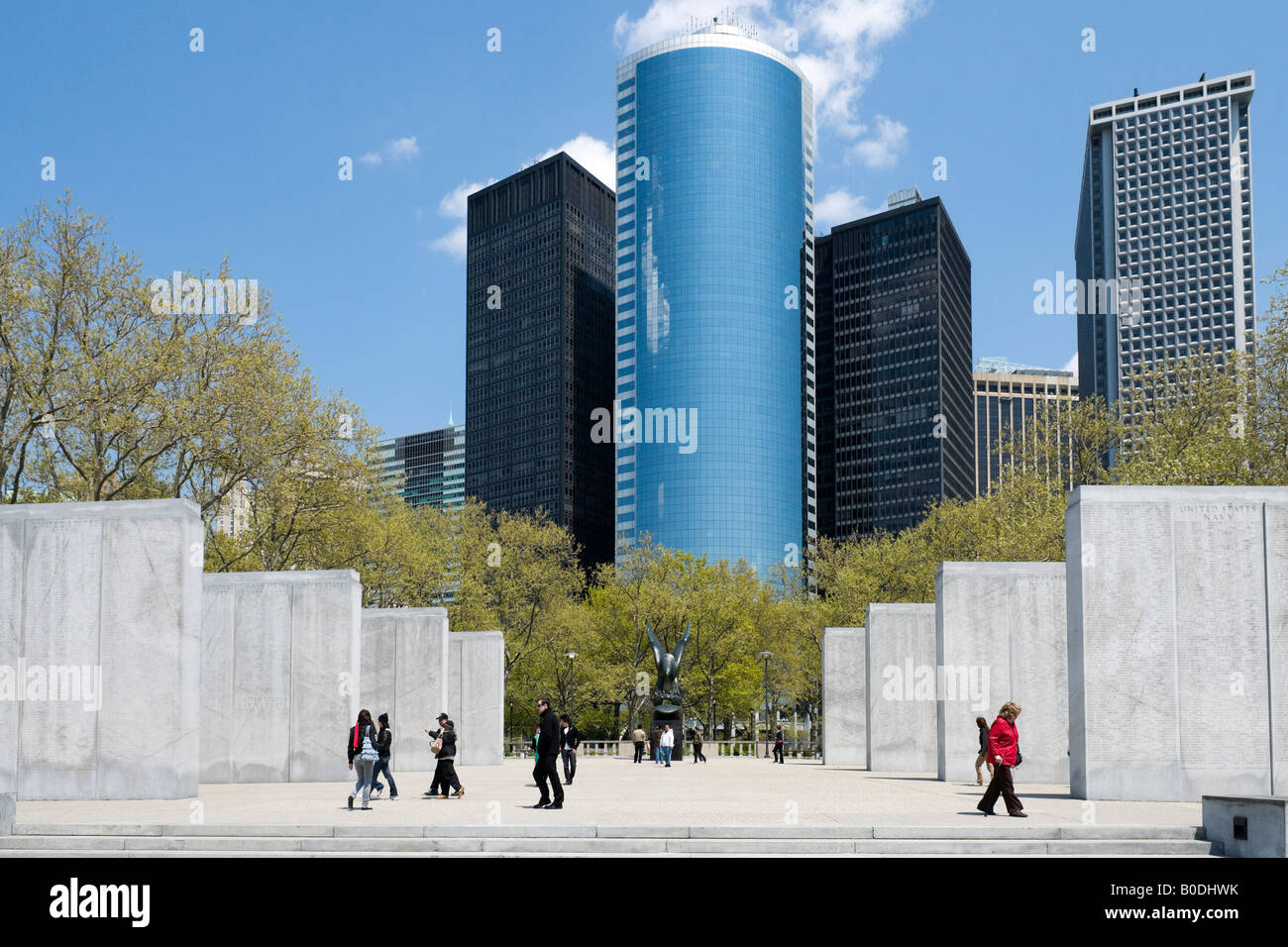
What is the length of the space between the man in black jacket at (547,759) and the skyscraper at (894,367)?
5829 inches

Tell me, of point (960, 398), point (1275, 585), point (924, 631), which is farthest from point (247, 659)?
point (960, 398)

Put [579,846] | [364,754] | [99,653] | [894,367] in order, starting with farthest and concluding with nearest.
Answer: [894,367]
[99,653]
[364,754]
[579,846]

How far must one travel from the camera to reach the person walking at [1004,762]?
1820cm

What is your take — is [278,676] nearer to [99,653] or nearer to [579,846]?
[99,653]

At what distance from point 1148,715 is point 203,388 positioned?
27.7m

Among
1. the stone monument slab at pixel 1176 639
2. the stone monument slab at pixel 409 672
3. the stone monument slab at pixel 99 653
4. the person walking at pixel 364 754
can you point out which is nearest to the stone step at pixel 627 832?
the person walking at pixel 364 754

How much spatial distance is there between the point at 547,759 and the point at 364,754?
3192mm

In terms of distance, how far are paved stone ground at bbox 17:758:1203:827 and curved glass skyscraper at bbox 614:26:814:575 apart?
126159 mm

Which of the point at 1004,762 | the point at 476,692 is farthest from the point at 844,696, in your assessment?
the point at 1004,762

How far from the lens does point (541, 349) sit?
589 ft

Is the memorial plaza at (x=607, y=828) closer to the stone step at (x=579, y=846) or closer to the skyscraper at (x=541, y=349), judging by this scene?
the stone step at (x=579, y=846)

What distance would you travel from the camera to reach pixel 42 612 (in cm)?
2280

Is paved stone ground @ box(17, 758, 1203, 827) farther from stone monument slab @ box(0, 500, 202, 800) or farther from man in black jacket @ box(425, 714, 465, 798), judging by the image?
stone monument slab @ box(0, 500, 202, 800)
